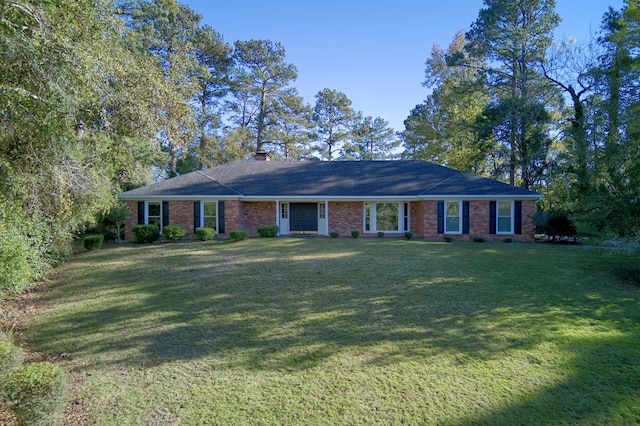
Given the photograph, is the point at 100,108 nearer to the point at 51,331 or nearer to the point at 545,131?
the point at 51,331

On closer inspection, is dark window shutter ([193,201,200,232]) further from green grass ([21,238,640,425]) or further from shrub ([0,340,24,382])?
shrub ([0,340,24,382])

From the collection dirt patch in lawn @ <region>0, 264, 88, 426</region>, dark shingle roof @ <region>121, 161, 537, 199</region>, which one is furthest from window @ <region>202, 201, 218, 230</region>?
dirt patch in lawn @ <region>0, 264, 88, 426</region>

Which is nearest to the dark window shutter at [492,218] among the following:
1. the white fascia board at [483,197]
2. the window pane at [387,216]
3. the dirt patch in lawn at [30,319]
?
A: the white fascia board at [483,197]

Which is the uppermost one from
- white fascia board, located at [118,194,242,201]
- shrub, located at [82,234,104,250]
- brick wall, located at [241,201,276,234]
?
white fascia board, located at [118,194,242,201]

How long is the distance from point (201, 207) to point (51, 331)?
1209cm

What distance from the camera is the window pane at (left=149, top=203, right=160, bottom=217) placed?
18.4 metres

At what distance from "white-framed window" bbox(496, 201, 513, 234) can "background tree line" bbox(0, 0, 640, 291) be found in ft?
7.27

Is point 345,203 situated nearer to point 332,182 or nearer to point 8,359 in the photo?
point 332,182

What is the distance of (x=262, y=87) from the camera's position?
111ft

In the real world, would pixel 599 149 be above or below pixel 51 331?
above

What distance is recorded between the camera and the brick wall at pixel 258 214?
19266 mm

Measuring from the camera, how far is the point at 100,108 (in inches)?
284

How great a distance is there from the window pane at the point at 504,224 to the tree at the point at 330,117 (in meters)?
23.8

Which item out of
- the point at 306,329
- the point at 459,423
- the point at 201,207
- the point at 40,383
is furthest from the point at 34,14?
the point at 201,207
